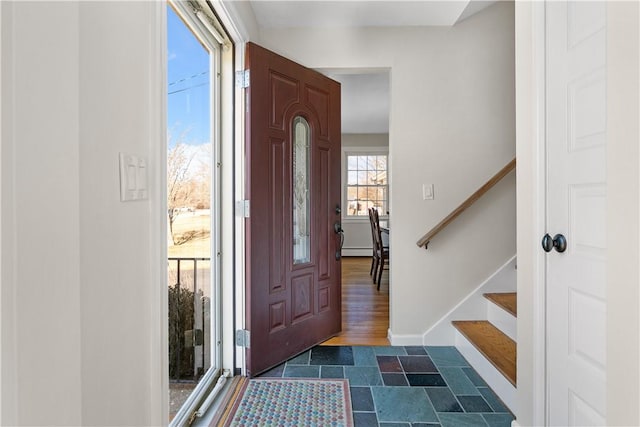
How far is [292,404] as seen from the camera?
6.01ft

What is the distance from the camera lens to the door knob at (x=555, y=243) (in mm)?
1260

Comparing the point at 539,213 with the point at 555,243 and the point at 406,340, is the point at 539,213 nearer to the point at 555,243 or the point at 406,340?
the point at 555,243

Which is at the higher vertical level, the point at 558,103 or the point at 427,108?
the point at 427,108

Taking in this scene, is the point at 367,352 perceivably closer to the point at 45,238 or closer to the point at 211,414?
the point at 211,414

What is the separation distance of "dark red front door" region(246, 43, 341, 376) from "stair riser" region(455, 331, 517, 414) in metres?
0.93

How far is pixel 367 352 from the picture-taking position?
2.50m

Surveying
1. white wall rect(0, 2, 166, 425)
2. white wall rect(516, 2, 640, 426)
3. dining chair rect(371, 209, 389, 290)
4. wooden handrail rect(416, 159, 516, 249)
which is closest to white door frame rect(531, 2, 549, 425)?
white wall rect(516, 2, 640, 426)

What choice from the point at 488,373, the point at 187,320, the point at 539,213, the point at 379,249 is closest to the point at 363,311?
the point at 379,249

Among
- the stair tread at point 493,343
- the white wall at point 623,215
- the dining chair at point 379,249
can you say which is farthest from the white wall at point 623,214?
the dining chair at point 379,249

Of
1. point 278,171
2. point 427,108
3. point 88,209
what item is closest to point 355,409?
point 278,171

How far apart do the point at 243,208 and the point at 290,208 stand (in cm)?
37

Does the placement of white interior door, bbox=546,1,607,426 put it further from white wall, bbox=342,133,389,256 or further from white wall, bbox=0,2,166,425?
white wall, bbox=342,133,389,256

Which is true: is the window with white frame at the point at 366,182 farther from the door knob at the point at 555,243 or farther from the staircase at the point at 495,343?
the door knob at the point at 555,243

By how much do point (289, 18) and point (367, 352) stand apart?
2.48 m
